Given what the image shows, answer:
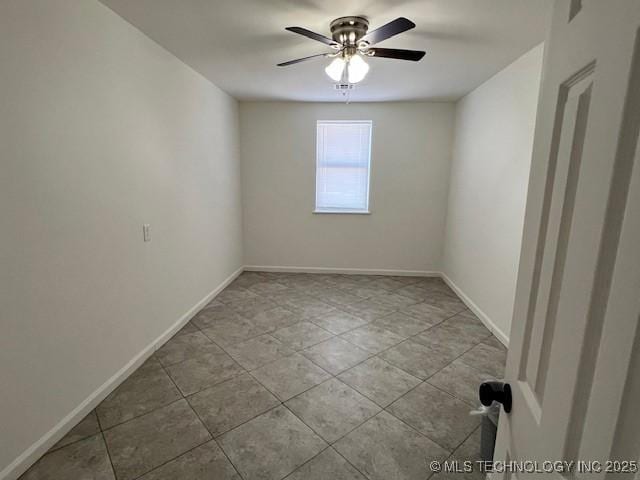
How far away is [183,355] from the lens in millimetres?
2512

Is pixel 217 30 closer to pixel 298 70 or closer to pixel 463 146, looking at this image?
pixel 298 70

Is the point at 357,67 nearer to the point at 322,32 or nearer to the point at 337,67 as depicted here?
the point at 337,67

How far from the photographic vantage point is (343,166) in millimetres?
4578

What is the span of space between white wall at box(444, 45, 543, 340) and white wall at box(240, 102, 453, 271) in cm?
38

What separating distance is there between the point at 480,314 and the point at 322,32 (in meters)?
3.02

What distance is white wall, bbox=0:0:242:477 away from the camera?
1.43 meters

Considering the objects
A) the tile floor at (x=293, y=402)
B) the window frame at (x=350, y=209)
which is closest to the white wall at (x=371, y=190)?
the window frame at (x=350, y=209)

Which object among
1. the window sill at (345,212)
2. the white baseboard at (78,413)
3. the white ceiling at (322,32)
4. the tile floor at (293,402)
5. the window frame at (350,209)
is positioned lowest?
the tile floor at (293,402)

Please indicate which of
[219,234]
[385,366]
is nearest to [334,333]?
[385,366]

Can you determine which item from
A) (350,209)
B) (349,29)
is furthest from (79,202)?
(350,209)

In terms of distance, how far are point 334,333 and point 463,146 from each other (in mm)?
2843

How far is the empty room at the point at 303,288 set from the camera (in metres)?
0.48

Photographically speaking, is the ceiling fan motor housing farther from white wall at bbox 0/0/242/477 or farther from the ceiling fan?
white wall at bbox 0/0/242/477

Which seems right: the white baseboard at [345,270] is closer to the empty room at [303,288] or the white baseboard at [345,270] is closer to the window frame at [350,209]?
the empty room at [303,288]
